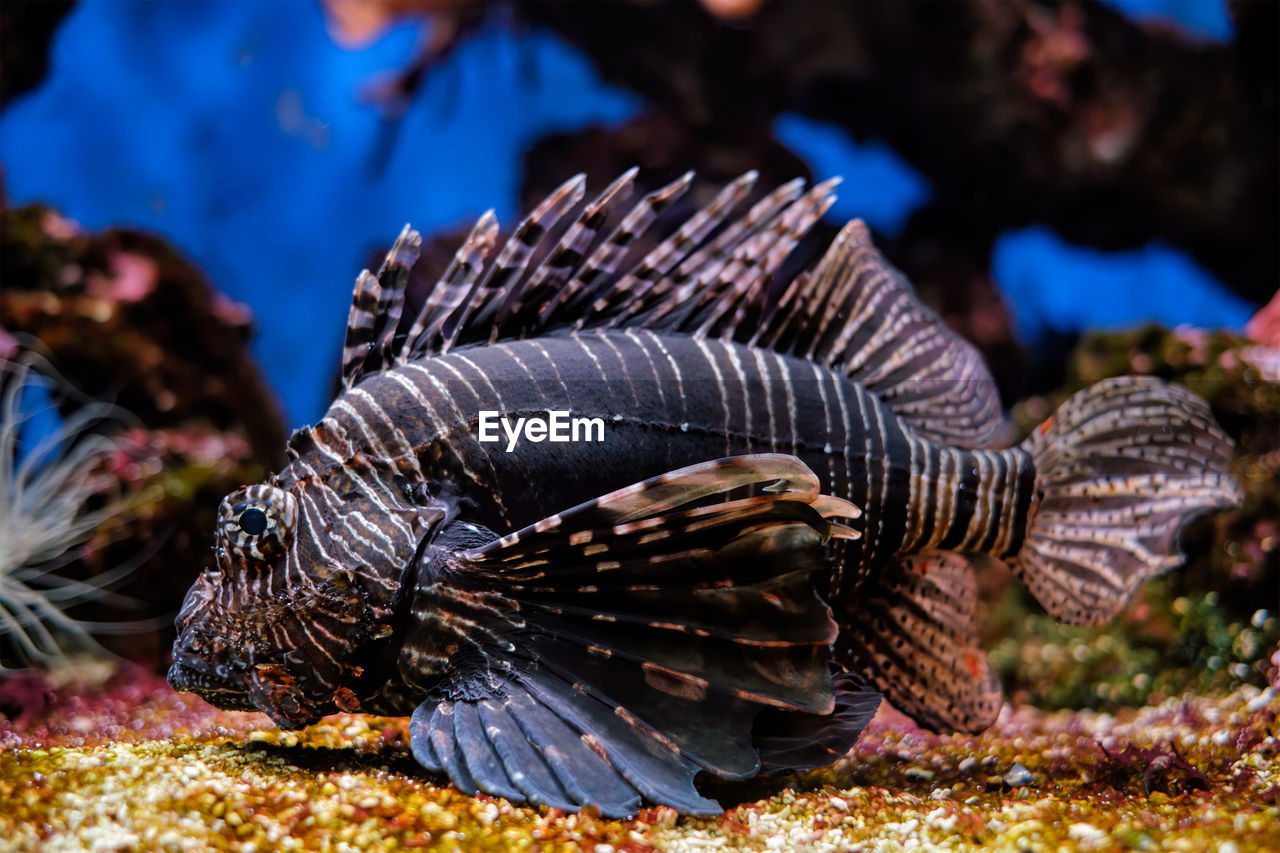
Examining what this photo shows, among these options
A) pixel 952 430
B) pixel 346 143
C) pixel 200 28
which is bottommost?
pixel 952 430

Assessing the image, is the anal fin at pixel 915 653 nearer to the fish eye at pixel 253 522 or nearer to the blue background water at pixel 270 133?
A: the fish eye at pixel 253 522

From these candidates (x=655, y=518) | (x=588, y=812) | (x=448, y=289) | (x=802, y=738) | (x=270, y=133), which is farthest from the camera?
(x=270, y=133)

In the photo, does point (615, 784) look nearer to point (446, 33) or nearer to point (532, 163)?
point (532, 163)

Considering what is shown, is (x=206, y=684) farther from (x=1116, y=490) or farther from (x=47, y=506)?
(x=1116, y=490)

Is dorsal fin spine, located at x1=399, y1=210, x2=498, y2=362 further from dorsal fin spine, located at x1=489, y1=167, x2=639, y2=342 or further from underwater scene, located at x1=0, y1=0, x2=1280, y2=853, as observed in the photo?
dorsal fin spine, located at x1=489, y1=167, x2=639, y2=342

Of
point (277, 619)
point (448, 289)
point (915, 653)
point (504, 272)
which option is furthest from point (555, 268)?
point (915, 653)

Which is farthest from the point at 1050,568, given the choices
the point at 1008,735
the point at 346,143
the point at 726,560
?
the point at 346,143

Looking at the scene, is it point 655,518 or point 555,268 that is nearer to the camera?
point 655,518
